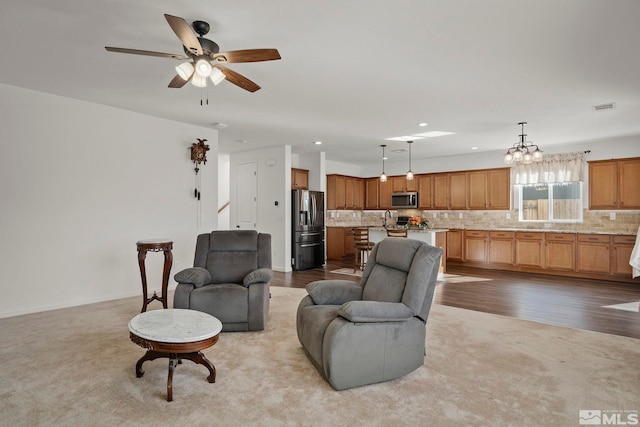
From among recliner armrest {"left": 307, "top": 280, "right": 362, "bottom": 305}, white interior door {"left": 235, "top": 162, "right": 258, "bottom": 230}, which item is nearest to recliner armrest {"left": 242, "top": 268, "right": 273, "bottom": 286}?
recliner armrest {"left": 307, "top": 280, "right": 362, "bottom": 305}

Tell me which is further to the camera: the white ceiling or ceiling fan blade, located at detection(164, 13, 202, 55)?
the white ceiling

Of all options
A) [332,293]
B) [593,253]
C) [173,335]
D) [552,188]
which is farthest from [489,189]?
[173,335]

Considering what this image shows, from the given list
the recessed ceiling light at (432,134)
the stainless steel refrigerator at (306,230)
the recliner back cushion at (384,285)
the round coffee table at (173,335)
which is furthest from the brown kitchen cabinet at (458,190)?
the round coffee table at (173,335)

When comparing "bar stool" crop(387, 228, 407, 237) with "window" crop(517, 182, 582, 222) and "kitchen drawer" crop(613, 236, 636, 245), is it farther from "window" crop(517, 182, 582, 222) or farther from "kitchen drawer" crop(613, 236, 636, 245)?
"kitchen drawer" crop(613, 236, 636, 245)

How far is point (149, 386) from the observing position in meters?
2.49

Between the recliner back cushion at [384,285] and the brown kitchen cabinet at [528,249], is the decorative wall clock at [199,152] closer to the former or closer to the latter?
the recliner back cushion at [384,285]

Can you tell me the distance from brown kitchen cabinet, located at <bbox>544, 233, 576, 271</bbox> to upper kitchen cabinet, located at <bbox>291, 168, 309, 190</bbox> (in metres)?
5.09

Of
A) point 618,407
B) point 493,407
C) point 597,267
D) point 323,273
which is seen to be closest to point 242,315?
point 493,407

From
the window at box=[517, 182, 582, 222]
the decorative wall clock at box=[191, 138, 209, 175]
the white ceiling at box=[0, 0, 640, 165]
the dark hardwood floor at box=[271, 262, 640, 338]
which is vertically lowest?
the dark hardwood floor at box=[271, 262, 640, 338]

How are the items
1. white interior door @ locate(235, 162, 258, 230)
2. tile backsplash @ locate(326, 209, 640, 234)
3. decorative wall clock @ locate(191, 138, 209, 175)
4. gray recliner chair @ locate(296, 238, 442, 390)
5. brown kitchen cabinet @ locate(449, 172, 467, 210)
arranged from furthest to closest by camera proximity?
brown kitchen cabinet @ locate(449, 172, 467, 210)
white interior door @ locate(235, 162, 258, 230)
tile backsplash @ locate(326, 209, 640, 234)
decorative wall clock @ locate(191, 138, 209, 175)
gray recliner chair @ locate(296, 238, 442, 390)

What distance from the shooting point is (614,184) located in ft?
22.0

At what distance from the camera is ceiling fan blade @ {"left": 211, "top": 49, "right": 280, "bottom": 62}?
2479 mm

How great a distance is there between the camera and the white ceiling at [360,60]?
8.18 feet

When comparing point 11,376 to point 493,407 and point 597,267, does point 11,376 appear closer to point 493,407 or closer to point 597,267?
point 493,407
